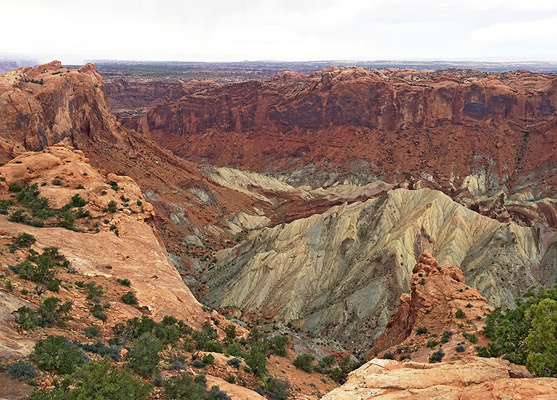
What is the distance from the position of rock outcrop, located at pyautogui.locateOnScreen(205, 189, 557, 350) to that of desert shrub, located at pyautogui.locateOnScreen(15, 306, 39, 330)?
3183cm

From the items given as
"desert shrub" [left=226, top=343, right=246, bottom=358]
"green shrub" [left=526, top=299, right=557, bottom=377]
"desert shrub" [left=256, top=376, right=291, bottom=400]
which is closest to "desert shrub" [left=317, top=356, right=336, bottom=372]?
"desert shrub" [left=226, top=343, right=246, bottom=358]

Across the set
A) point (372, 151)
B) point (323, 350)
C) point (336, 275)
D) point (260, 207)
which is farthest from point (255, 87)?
point (323, 350)

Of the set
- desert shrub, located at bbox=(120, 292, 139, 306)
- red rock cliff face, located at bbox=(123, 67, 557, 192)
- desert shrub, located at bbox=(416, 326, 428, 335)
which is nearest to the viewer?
desert shrub, located at bbox=(120, 292, 139, 306)

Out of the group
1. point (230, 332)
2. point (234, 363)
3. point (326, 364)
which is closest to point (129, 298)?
point (234, 363)

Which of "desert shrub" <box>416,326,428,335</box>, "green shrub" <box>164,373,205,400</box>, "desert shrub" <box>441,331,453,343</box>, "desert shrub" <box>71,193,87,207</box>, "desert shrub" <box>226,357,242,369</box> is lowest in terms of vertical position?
"desert shrub" <box>416,326,428,335</box>

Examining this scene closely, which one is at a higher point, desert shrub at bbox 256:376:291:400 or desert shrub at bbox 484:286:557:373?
desert shrub at bbox 484:286:557:373

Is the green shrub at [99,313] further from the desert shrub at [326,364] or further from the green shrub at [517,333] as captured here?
the green shrub at [517,333]

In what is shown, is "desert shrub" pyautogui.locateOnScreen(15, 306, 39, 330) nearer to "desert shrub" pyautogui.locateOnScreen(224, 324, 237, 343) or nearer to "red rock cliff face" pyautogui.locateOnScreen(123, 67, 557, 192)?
"desert shrub" pyautogui.locateOnScreen(224, 324, 237, 343)

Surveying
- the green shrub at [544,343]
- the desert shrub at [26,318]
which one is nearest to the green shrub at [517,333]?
the green shrub at [544,343]

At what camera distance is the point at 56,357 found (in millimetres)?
12680

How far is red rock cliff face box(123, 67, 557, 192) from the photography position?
101m

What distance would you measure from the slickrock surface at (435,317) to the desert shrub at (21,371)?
1939 centimetres

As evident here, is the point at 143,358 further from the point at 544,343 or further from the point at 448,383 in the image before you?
the point at 544,343

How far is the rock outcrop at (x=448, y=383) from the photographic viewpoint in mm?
10959
